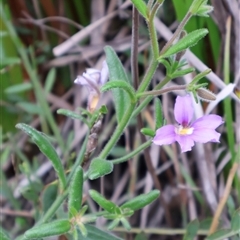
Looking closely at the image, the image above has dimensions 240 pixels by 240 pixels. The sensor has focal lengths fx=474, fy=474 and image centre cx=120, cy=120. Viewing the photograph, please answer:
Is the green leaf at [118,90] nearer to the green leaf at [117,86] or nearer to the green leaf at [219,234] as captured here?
the green leaf at [117,86]

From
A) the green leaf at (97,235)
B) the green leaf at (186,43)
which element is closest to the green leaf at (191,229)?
the green leaf at (97,235)

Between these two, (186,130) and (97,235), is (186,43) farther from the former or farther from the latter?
(97,235)

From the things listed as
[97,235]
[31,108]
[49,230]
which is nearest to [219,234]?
[97,235]

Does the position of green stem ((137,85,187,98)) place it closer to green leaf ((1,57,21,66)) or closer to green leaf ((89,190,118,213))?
green leaf ((89,190,118,213))

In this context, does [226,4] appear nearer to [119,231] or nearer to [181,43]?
[181,43]

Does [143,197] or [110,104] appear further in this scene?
[110,104]

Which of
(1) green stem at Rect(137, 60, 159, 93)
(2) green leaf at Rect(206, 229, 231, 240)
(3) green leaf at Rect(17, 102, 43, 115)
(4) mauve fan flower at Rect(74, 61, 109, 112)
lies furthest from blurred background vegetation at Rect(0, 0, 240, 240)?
(1) green stem at Rect(137, 60, 159, 93)

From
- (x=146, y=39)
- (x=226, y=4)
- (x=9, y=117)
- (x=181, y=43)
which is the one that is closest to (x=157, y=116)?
(x=181, y=43)
